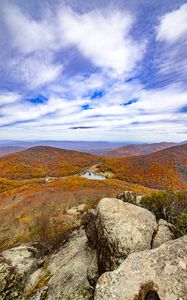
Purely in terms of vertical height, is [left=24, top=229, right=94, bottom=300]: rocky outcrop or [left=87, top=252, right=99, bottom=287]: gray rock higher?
[left=87, top=252, right=99, bottom=287]: gray rock

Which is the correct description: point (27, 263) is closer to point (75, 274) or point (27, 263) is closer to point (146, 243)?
point (75, 274)

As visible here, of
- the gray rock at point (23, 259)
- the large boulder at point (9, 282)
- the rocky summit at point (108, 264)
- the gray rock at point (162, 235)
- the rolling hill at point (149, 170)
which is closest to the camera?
the rocky summit at point (108, 264)

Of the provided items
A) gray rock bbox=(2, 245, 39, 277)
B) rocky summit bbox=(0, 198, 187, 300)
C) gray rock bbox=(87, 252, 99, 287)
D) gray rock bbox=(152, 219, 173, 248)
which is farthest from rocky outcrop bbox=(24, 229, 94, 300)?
gray rock bbox=(152, 219, 173, 248)

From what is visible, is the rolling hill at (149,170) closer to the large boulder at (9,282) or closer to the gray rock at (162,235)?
the gray rock at (162,235)

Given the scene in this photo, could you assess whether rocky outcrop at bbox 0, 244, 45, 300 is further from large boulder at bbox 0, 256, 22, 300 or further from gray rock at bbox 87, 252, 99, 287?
gray rock at bbox 87, 252, 99, 287

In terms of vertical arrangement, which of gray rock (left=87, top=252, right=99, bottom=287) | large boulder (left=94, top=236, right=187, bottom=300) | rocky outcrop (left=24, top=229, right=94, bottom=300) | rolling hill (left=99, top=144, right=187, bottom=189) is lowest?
rolling hill (left=99, top=144, right=187, bottom=189)


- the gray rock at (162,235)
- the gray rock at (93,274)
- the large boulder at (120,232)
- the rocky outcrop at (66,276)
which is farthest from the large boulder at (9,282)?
the gray rock at (162,235)

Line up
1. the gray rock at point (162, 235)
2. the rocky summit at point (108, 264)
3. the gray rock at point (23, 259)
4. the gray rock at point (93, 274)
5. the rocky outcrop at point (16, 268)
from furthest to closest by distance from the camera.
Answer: the gray rock at point (23, 259)
the rocky outcrop at point (16, 268)
the gray rock at point (162, 235)
the gray rock at point (93, 274)
the rocky summit at point (108, 264)

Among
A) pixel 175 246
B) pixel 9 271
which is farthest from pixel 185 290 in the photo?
pixel 9 271
